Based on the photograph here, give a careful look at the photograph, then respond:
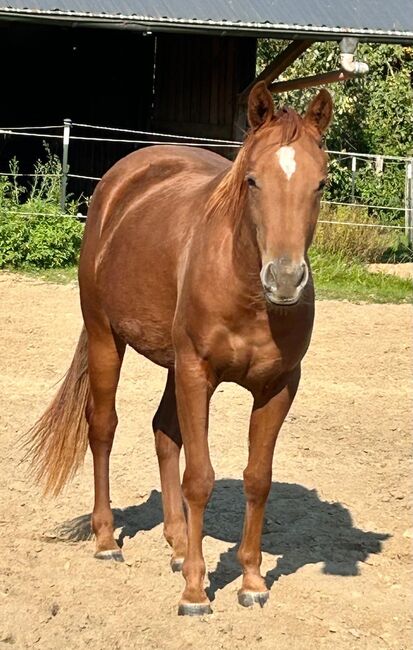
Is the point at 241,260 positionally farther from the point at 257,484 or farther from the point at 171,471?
the point at 171,471

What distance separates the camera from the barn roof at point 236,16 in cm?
1213

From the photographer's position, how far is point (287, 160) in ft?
12.1

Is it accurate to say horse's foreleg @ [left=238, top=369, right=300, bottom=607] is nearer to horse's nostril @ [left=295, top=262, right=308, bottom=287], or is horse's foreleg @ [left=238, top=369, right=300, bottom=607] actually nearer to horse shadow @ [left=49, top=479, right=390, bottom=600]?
horse shadow @ [left=49, top=479, right=390, bottom=600]

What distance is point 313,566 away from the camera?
15.6 ft

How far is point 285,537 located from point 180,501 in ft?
1.82

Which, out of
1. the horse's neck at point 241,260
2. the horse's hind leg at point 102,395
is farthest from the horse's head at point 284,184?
the horse's hind leg at point 102,395

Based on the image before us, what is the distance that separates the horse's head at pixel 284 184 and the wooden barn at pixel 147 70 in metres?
9.17

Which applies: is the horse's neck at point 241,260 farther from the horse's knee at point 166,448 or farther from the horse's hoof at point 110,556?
the horse's hoof at point 110,556

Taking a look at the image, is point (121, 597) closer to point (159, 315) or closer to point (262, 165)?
point (159, 315)

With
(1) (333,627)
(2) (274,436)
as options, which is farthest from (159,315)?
(1) (333,627)

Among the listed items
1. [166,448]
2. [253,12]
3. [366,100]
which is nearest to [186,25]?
[253,12]

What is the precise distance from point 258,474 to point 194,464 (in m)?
0.29

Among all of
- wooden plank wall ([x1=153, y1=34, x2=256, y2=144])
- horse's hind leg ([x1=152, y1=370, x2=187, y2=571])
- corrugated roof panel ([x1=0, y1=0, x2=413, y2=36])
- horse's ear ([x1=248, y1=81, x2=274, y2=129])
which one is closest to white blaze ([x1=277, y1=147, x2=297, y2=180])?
horse's ear ([x1=248, y1=81, x2=274, y2=129])

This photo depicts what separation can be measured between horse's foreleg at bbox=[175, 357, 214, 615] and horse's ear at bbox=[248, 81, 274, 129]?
2.94ft
